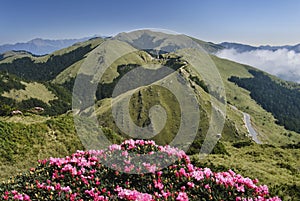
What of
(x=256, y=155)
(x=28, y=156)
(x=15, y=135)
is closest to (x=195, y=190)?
(x=28, y=156)

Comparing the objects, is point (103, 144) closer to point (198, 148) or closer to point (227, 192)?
point (198, 148)

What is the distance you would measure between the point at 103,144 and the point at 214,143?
10.6 metres

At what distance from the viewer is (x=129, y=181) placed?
390 inches

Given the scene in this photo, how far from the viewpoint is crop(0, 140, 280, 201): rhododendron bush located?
8.84 meters

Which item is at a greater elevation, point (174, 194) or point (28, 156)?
point (174, 194)

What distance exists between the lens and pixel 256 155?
27.7 metres

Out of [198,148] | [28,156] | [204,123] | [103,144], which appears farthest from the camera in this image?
[204,123]

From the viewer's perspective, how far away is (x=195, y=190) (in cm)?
923

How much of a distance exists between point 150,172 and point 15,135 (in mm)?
12966

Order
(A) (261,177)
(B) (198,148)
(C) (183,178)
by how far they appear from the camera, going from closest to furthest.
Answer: (C) (183,178) < (A) (261,177) < (B) (198,148)

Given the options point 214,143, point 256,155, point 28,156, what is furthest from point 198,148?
point 28,156

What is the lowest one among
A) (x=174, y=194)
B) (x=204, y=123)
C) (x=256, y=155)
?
(x=204, y=123)

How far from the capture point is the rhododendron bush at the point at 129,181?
29.0 feet

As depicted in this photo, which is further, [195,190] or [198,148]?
[198,148]
